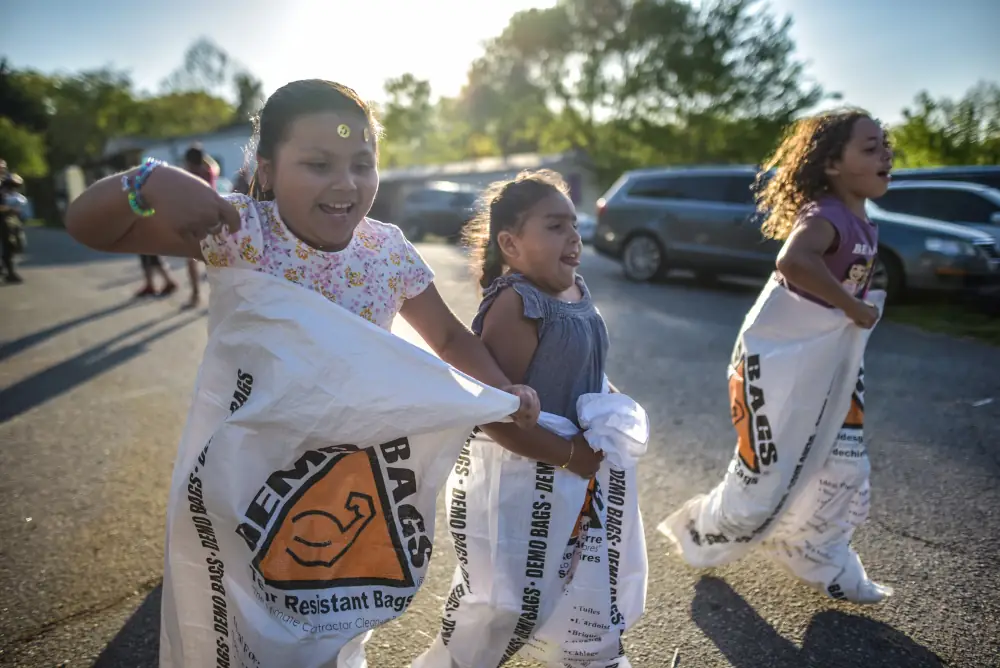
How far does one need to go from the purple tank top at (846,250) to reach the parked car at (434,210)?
61.4ft

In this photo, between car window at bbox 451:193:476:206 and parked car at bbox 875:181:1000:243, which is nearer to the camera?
parked car at bbox 875:181:1000:243

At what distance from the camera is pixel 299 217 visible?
1395 mm

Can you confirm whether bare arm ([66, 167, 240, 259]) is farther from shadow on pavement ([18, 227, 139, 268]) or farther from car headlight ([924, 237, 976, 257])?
shadow on pavement ([18, 227, 139, 268])

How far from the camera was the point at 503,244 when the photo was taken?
182cm

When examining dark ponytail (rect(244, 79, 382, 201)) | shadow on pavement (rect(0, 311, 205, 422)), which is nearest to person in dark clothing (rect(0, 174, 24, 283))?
shadow on pavement (rect(0, 311, 205, 422))

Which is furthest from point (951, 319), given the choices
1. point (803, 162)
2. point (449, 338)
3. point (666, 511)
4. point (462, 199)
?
point (462, 199)

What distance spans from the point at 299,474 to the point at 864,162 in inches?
87.2

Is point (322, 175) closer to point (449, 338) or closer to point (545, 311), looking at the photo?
point (449, 338)

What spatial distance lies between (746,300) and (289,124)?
8831 millimetres

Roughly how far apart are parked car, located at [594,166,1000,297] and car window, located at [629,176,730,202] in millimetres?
15

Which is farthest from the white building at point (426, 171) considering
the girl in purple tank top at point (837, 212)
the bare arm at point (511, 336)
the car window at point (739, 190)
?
the bare arm at point (511, 336)

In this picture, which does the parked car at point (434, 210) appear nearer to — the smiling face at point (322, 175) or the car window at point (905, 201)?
the car window at point (905, 201)

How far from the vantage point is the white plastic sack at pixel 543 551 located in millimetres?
1645

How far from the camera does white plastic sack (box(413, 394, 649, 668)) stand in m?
1.64
